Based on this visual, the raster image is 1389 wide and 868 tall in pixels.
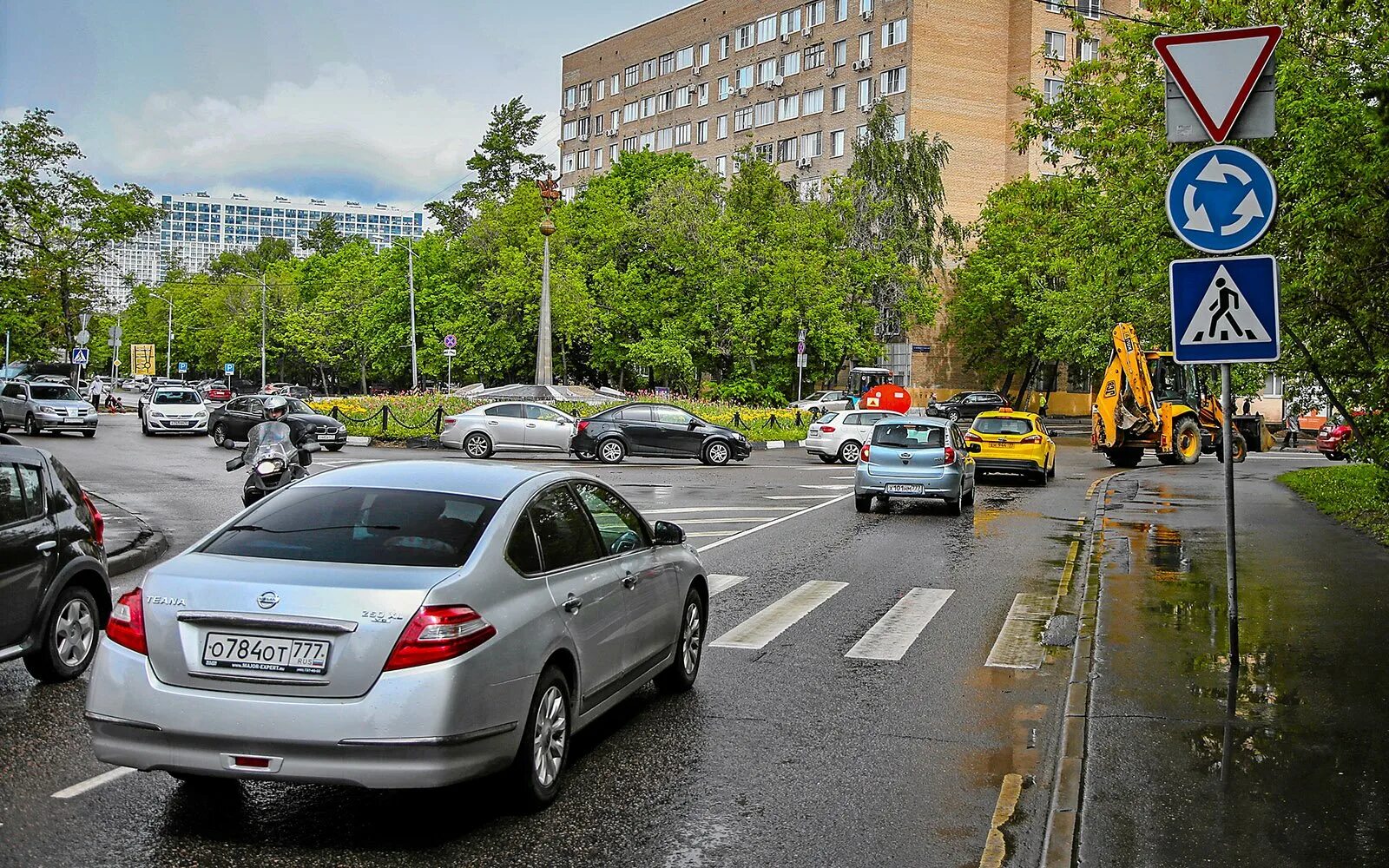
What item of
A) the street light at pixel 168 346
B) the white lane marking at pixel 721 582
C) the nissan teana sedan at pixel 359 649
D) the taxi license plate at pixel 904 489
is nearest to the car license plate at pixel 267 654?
the nissan teana sedan at pixel 359 649

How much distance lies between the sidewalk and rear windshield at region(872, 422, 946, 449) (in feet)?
21.6

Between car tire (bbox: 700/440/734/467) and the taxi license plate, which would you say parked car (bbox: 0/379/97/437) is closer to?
car tire (bbox: 700/440/734/467)

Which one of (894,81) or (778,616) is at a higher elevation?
(894,81)

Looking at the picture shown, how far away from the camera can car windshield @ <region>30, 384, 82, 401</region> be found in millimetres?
40656

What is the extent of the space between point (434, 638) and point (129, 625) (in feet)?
4.35

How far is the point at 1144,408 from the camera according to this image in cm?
3294

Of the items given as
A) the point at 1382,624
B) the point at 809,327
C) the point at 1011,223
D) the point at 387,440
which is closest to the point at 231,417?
the point at 387,440

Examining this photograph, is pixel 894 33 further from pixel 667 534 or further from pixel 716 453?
pixel 667 534

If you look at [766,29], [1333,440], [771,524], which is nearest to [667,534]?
[771,524]

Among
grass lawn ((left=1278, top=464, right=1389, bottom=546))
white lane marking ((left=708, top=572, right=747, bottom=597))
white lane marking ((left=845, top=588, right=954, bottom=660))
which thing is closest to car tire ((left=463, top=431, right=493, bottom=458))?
grass lawn ((left=1278, top=464, right=1389, bottom=546))

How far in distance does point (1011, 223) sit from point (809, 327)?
1568cm

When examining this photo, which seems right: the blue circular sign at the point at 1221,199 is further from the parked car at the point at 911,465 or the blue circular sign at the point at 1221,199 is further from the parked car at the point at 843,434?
the parked car at the point at 843,434

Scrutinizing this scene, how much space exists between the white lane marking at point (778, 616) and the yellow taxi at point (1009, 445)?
14.9 meters

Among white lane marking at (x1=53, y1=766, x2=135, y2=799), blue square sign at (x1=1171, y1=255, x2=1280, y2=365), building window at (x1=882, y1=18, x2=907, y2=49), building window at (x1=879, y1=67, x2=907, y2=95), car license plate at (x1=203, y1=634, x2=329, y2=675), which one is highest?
building window at (x1=882, y1=18, x2=907, y2=49)
